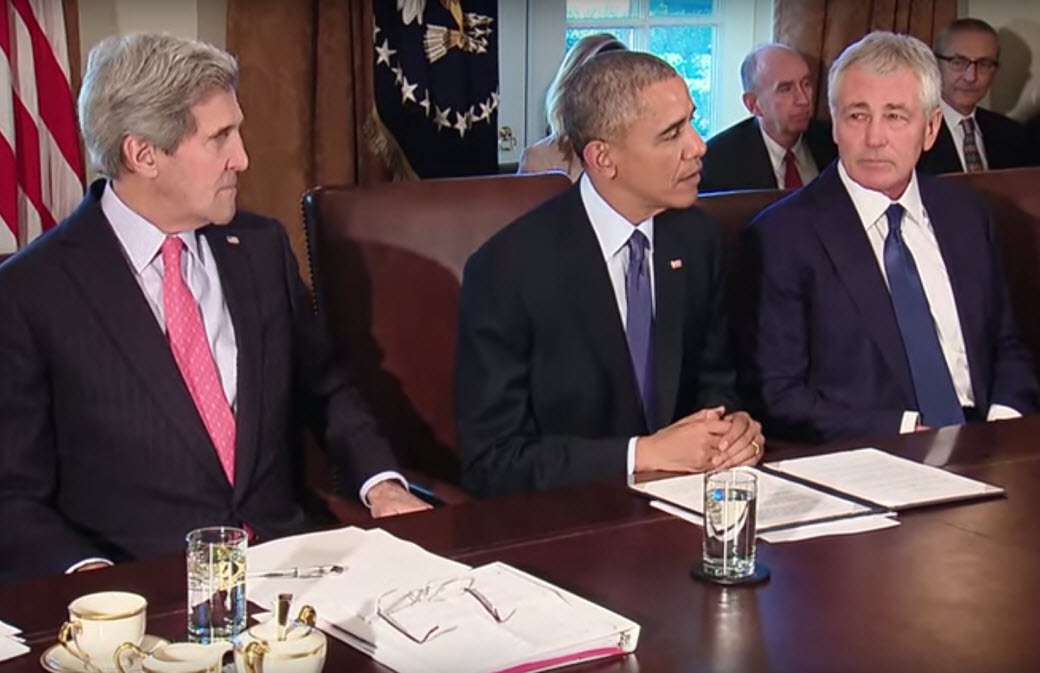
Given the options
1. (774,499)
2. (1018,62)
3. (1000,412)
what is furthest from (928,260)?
(1018,62)

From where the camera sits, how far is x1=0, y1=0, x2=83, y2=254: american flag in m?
3.55

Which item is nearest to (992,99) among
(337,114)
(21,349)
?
(337,114)

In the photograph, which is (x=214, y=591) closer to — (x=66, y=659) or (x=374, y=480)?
(x=66, y=659)

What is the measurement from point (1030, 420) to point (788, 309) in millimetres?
541

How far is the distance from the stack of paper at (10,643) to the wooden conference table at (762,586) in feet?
0.04

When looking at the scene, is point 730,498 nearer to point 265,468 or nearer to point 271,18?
point 265,468

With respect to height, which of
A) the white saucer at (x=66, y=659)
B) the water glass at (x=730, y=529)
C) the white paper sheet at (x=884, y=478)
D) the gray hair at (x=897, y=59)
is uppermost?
the gray hair at (x=897, y=59)

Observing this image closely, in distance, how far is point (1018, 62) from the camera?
18.5 feet

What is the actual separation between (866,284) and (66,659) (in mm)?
1841

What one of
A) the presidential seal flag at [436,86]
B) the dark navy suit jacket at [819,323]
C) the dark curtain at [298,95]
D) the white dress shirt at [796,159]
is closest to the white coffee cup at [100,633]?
the dark navy suit jacket at [819,323]

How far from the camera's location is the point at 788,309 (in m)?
3.06

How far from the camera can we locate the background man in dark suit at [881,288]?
120 inches

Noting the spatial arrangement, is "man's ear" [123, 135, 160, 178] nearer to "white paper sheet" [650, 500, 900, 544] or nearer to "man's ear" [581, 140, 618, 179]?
"man's ear" [581, 140, 618, 179]

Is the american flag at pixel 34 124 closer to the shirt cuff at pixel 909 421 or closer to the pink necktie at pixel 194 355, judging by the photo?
the pink necktie at pixel 194 355
